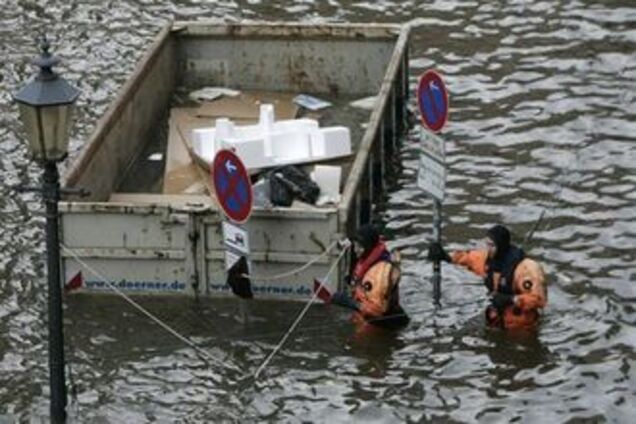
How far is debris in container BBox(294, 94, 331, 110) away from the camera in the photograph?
22.9 metres

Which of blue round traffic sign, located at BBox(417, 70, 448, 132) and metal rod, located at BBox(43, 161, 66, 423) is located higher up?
blue round traffic sign, located at BBox(417, 70, 448, 132)

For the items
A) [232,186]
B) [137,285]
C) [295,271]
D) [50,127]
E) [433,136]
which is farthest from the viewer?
[137,285]

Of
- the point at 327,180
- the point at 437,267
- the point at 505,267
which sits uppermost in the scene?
the point at 327,180

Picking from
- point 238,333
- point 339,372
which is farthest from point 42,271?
point 339,372

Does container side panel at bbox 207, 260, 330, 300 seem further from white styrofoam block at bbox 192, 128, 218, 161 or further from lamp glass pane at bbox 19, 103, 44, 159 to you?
lamp glass pane at bbox 19, 103, 44, 159

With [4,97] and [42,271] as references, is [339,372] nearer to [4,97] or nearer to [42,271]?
[42,271]

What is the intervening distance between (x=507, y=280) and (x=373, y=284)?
137 centimetres

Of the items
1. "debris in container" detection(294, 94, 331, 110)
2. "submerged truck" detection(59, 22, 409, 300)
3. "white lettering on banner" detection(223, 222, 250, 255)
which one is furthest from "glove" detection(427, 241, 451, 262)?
"debris in container" detection(294, 94, 331, 110)

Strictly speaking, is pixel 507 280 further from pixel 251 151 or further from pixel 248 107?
pixel 248 107

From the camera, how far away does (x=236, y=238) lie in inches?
655

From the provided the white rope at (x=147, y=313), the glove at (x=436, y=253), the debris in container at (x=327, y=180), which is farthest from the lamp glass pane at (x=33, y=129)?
the debris in container at (x=327, y=180)

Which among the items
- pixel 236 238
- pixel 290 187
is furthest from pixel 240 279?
pixel 290 187

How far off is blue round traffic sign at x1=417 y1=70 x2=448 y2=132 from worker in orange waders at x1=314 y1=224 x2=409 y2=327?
4.11 feet

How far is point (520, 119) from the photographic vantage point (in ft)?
74.4
